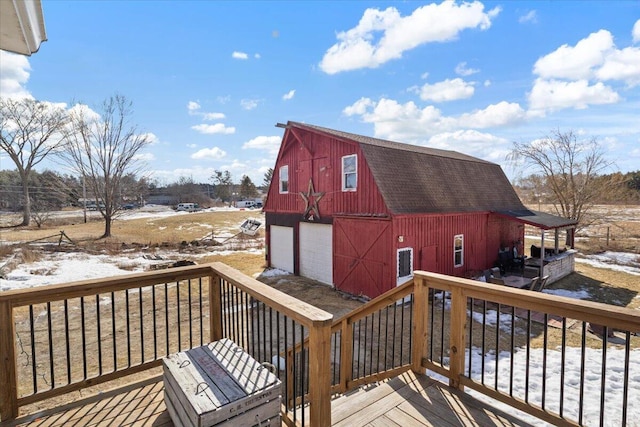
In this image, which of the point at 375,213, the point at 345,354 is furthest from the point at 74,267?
the point at 345,354

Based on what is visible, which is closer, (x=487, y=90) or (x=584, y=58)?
(x=584, y=58)

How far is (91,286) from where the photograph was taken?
2.55m

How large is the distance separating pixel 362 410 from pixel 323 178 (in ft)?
31.3

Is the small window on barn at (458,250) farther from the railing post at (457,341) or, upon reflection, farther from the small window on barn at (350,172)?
the railing post at (457,341)

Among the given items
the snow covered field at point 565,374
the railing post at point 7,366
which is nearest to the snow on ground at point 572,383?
the snow covered field at point 565,374

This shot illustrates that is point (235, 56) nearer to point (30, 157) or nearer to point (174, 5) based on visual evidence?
point (174, 5)

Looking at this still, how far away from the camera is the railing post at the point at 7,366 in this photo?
220cm

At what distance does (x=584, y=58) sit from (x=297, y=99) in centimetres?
1251

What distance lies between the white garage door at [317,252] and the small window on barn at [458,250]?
4.38m

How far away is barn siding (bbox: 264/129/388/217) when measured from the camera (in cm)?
987

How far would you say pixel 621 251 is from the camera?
53.8 feet

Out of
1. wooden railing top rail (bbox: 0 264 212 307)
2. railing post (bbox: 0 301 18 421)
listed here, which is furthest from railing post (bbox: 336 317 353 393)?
railing post (bbox: 0 301 18 421)

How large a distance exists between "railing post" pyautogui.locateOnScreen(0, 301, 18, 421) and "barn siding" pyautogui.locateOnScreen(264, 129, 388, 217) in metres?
8.09

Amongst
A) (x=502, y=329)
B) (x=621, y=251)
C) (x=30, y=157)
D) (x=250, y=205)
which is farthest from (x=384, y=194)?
(x=250, y=205)
